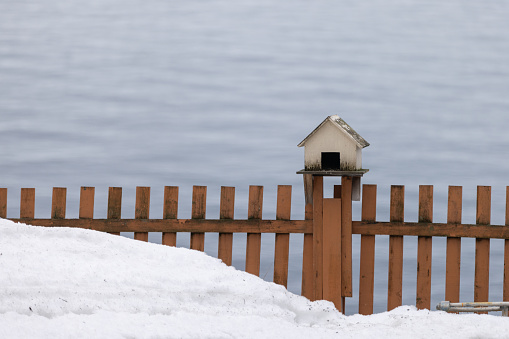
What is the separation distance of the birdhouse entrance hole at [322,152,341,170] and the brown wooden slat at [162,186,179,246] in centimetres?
163

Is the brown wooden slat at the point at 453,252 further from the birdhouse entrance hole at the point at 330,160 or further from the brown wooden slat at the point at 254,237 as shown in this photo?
the brown wooden slat at the point at 254,237

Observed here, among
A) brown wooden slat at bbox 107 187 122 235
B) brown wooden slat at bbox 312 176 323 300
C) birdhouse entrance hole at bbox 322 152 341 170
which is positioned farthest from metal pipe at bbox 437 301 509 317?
brown wooden slat at bbox 107 187 122 235

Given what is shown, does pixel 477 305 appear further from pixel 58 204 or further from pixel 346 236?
pixel 58 204

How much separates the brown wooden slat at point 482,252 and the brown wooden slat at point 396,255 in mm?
824

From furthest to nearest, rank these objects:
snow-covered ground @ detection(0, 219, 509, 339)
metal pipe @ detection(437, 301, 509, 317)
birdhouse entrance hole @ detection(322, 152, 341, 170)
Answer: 1. birdhouse entrance hole @ detection(322, 152, 341, 170)
2. metal pipe @ detection(437, 301, 509, 317)
3. snow-covered ground @ detection(0, 219, 509, 339)

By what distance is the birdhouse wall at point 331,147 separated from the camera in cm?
652

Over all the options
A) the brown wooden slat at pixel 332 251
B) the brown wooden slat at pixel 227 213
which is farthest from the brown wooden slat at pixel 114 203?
the brown wooden slat at pixel 332 251

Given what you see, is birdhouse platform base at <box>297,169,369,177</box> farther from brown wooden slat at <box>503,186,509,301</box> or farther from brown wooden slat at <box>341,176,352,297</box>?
brown wooden slat at <box>503,186,509,301</box>

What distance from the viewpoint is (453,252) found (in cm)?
684

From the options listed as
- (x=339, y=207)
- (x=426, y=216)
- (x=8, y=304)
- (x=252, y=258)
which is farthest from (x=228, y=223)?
(x=8, y=304)

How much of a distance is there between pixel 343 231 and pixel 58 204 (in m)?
3.14

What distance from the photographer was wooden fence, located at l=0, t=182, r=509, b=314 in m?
6.74

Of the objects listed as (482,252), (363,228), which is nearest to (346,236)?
(363,228)

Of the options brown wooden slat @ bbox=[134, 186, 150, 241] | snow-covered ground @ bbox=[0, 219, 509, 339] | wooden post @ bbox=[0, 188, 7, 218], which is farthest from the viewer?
wooden post @ bbox=[0, 188, 7, 218]
